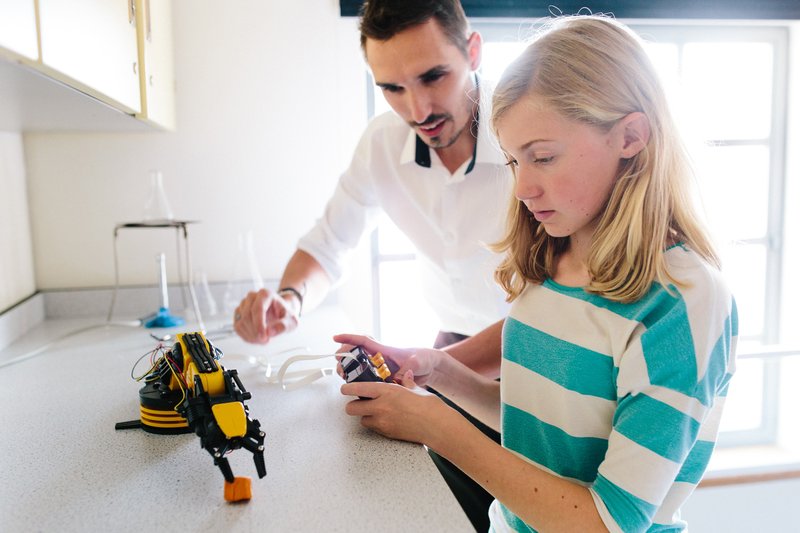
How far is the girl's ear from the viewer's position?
31.6 inches

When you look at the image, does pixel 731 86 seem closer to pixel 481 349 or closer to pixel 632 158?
pixel 481 349

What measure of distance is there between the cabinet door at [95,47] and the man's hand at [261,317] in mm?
460

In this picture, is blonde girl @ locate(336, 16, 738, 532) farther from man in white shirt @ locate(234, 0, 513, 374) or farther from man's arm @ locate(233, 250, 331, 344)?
man's arm @ locate(233, 250, 331, 344)

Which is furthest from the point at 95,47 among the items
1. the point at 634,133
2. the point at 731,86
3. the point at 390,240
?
the point at 731,86

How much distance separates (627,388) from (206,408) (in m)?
0.48

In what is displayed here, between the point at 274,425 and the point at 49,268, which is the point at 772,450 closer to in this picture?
the point at 274,425

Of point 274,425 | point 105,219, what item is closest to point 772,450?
point 274,425

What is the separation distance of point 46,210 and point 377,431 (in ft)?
4.96

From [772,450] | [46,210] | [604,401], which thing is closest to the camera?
[604,401]

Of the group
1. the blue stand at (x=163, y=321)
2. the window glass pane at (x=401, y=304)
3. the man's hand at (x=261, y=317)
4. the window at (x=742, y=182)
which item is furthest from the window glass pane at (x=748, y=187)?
the blue stand at (x=163, y=321)

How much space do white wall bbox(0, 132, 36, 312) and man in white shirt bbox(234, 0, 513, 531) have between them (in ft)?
2.39

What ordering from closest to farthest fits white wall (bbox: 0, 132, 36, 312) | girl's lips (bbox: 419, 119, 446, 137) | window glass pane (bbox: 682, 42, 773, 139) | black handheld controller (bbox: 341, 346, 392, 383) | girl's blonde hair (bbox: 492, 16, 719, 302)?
girl's blonde hair (bbox: 492, 16, 719, 302), black handheld controller (bbox: 341, 346, 392, 383), girl's lips (bbox: 419, 119, 446, 137), white wall (bbox: 0, 132, 36, 312), window glass pane (bbox: 682, 42, 773, 139)

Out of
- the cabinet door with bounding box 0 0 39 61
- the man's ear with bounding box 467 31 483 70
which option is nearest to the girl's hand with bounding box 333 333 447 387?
the cabinet door with bounding box 0 0 39 61

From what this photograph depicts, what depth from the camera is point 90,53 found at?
39.4 inches
